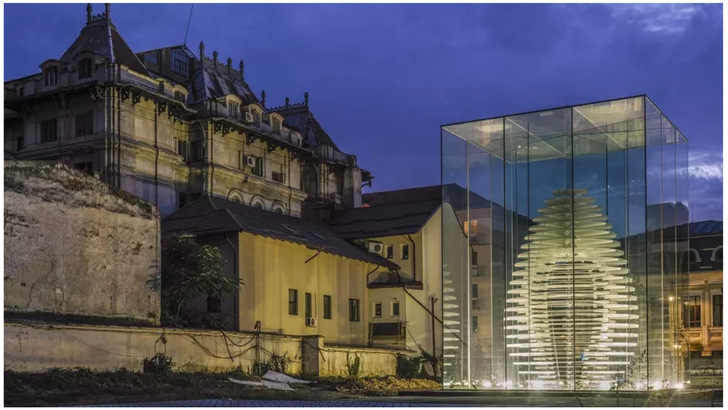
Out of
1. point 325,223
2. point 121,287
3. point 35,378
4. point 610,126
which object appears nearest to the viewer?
point 35,378

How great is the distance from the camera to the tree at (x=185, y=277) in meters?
34.4

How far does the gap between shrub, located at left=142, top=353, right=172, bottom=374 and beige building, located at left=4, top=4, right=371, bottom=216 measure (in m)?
17.9

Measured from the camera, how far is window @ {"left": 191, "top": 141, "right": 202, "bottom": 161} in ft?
175

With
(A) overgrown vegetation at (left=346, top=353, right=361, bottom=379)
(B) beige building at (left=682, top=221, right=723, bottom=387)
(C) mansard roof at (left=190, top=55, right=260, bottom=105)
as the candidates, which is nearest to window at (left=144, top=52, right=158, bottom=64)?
(C) mansard roof at (left=190, top=55, right=260, bottom=105)

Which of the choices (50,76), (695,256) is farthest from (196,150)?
(695,256)

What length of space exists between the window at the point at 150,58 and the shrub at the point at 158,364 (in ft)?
98.1

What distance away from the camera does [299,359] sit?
3706cm

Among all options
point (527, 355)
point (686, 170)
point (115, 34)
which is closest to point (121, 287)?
point (527, 355)

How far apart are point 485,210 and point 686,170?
20.6 ft

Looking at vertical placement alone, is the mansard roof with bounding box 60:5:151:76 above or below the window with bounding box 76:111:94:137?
above

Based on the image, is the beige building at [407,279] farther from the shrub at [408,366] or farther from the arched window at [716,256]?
the arched window at [716,256]

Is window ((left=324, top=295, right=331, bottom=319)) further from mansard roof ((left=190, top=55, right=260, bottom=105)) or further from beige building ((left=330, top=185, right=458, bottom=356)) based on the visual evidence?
mansard roof ((left=190, top=55, right=260, bottom=105))

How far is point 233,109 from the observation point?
5578cm

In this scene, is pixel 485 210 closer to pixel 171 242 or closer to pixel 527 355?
pixel 527 355
